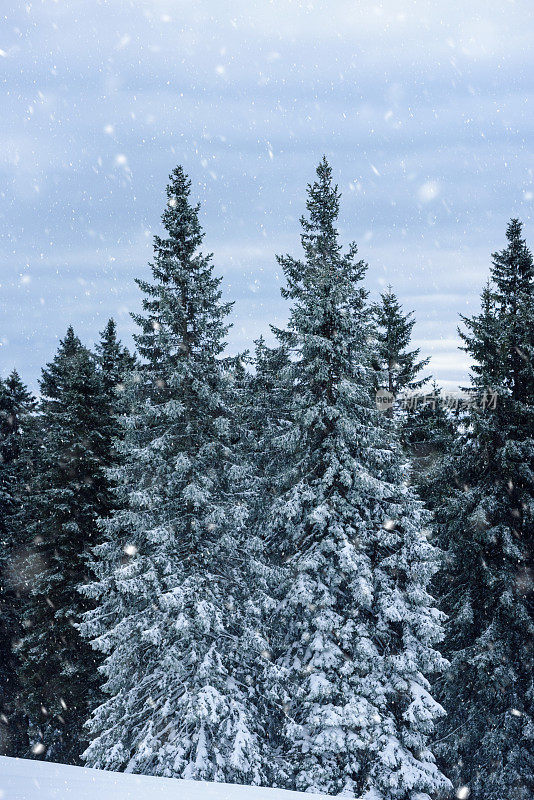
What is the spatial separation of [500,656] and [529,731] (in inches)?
79.5

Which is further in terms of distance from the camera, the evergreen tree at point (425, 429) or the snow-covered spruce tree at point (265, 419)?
the evergreen tree at point (425, 429)

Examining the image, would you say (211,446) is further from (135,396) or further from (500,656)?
(500,656)

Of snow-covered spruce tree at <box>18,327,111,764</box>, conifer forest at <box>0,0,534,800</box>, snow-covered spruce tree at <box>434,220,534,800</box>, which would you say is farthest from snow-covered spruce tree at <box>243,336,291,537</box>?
snow-covered spruce tree at <box>434,220,534,800</box>

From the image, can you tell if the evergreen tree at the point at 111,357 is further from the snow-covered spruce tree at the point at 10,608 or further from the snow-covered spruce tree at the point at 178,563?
the snow-covered spruce tree at the point at 178,563

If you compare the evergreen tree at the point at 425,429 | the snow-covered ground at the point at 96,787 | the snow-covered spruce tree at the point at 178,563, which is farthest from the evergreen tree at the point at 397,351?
the snow-covered ground at the point at 96,787

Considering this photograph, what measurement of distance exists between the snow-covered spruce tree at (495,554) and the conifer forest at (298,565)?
73 mm

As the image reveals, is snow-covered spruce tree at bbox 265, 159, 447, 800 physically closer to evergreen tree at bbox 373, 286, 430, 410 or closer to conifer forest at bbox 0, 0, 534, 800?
conifer forest at bbox 0, 0, 534, 800

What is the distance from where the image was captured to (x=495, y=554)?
20328 mm

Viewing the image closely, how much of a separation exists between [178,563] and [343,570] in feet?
13.8

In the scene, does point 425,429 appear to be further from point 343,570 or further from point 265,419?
point 343,570

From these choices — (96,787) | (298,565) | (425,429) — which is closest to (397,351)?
(425,429)

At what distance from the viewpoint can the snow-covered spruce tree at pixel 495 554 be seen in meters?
18.1

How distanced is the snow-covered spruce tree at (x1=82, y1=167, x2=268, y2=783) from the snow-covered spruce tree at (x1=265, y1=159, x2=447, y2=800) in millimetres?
1506

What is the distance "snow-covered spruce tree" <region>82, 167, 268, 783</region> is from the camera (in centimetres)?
1464
